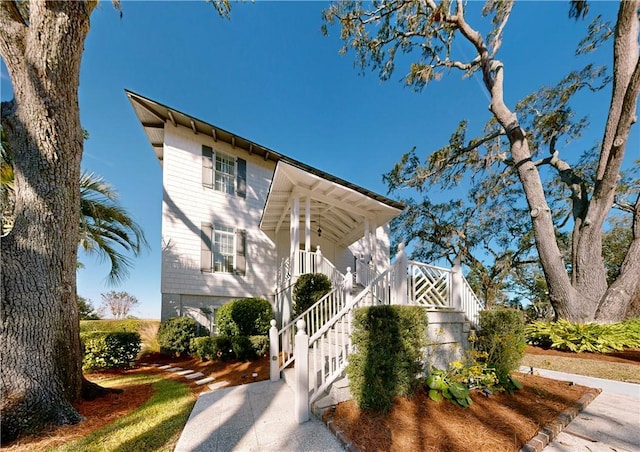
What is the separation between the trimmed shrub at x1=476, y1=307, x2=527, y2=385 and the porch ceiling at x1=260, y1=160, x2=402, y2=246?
4.24 m

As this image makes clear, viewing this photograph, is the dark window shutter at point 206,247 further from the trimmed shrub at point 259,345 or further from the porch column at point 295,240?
the porch column at point 295,240

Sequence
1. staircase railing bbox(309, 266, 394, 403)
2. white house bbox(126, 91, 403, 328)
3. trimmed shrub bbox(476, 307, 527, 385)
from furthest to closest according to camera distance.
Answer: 1. white house bbox(126, 91, 403, 328)
2. trimmed shrub bbox(476, 307, 527, 385)
3. staircase railing bbox(309, 266, 394, 403)

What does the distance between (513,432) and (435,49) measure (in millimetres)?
12499

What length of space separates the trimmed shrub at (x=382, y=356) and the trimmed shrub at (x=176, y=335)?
6.57 metres

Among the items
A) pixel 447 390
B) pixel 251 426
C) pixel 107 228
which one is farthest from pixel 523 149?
pixel 107 228

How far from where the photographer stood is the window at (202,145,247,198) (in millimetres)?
9766

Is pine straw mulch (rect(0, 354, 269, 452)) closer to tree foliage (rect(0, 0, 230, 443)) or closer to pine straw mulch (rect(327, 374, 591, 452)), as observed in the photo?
tree foliage (rect(0, 0, 230, 443))

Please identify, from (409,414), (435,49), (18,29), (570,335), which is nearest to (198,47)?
(18,29)

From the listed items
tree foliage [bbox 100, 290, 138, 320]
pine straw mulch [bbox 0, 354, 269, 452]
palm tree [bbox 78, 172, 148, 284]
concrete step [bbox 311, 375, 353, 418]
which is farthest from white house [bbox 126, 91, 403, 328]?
tree foliage [bbox 100, 290, 138, 320]

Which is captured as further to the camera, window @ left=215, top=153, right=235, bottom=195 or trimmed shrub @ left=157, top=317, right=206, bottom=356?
window @ left=215, top=153, right=235, bottom=195

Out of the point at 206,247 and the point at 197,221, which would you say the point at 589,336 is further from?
the point at 197,221

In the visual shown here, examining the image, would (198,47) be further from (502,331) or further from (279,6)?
(502,331)

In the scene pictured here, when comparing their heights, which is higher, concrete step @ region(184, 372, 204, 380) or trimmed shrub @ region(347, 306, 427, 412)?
trimmed shrub @ region(347, 306, 427, 412)

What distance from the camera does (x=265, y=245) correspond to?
422 inches
